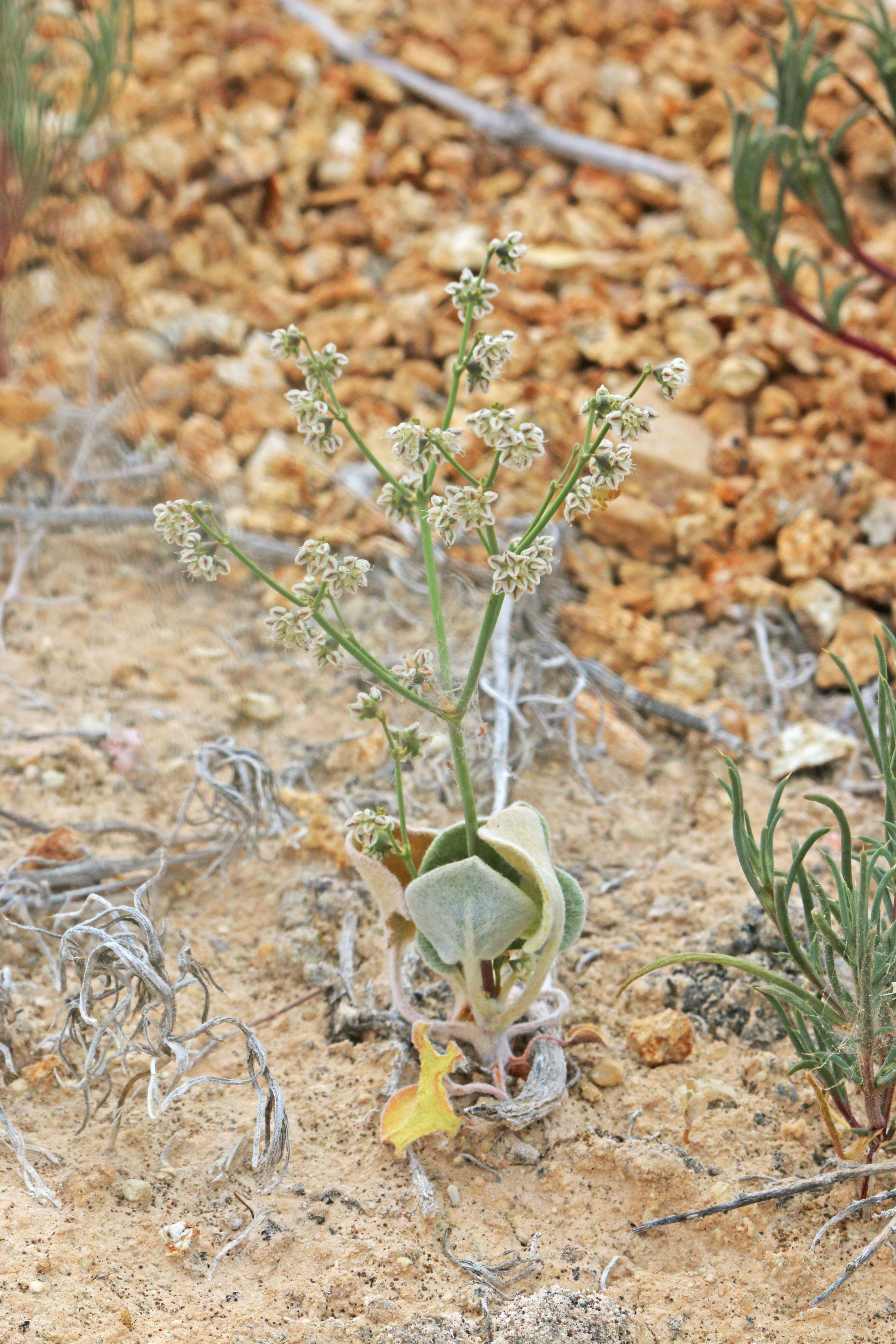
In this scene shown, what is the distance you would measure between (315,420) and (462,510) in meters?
0.28

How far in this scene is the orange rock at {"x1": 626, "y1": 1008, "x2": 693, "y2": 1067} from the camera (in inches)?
74.2

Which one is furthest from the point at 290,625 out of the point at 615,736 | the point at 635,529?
the point at 635,529

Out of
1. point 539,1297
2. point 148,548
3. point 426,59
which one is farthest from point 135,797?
point 426,59

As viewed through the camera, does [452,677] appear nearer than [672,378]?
No

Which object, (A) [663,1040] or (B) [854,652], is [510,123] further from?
(A) [663,1040]

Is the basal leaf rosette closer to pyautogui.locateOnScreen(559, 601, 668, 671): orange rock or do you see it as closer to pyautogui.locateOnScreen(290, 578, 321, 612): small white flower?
pyautogui.locateOnScreen(290, 578, 321, 612): small white flower

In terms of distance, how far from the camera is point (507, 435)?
4.58 feet

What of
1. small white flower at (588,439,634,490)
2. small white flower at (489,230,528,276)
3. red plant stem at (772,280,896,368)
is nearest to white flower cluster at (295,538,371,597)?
small white flower at (588,439,634,490)

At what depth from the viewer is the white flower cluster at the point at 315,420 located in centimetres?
152

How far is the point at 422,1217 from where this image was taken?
160 centimetres

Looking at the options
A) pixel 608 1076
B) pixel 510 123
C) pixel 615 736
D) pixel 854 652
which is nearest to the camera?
pixel 608 1076

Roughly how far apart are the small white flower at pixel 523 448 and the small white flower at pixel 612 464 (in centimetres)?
7

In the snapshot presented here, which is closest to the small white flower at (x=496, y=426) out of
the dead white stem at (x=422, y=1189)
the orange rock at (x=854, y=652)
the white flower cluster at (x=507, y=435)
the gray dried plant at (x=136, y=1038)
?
the white flower cluster at (x=507, y=435)

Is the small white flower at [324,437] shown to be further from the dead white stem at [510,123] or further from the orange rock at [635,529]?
the dead white stem at [510,123]
